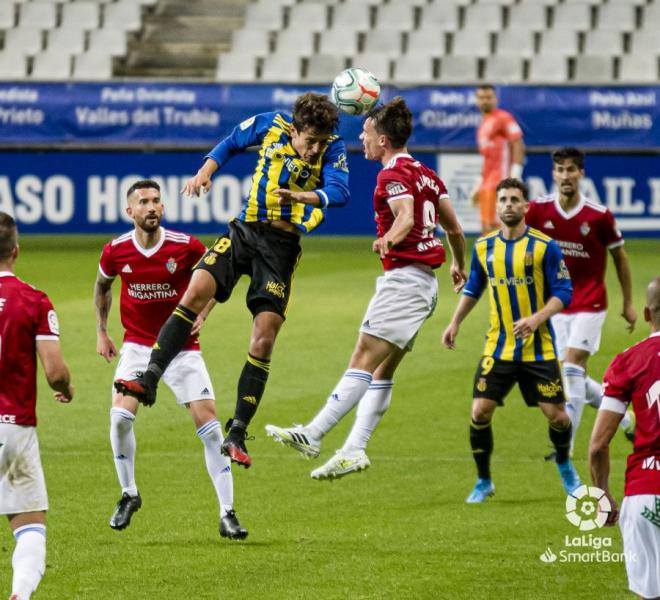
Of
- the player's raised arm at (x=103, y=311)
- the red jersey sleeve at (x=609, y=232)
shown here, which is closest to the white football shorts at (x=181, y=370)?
the player's raised arm at (x=103, y=311)

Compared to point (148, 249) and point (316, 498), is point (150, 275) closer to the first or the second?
point (148, 249)

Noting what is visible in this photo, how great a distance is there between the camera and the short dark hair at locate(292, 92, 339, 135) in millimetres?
8305

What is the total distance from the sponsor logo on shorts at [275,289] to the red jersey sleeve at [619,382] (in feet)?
9.84

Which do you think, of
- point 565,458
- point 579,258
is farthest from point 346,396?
point 579,258

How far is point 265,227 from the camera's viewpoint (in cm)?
864

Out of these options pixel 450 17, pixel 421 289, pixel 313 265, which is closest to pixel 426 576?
pixel 421 289

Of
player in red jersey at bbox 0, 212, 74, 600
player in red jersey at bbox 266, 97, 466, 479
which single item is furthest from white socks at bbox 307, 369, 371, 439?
player in red jersey at bbox 0, 212, 74, 600

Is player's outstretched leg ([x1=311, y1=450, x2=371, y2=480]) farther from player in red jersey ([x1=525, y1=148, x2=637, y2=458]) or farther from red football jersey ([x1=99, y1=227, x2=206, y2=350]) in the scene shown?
player in red jersey ([x1=525, y1=148, x2=637, y2=458])

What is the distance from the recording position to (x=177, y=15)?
88.3ft

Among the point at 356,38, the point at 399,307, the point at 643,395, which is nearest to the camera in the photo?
the point at 643,395

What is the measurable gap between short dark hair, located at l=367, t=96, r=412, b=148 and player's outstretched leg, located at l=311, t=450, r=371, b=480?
1.91 metres

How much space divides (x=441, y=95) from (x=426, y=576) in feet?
49.8

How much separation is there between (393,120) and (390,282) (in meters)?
1.02

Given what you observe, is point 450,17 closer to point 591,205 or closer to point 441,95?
point 441,95
